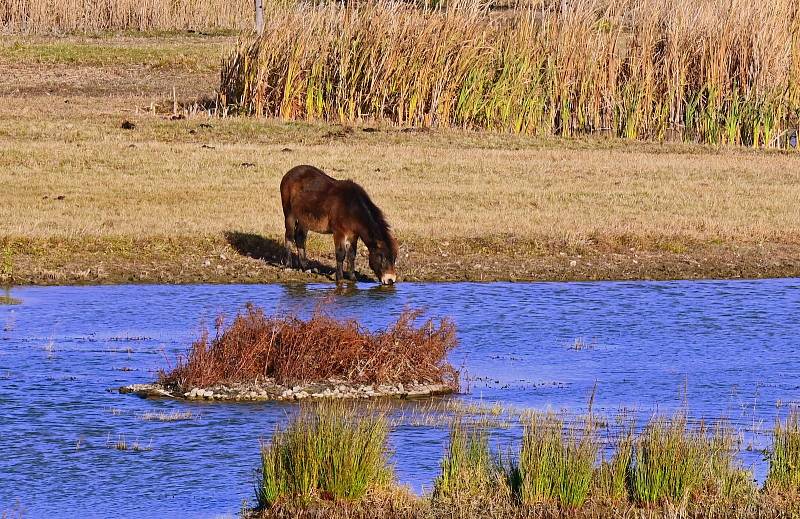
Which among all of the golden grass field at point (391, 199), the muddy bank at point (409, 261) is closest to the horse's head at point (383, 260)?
the muddy bank at point (409, 261)

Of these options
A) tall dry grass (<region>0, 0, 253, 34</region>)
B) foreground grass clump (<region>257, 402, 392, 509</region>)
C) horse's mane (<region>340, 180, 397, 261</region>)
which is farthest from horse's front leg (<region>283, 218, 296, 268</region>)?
tall dry grass (<region>0, 0, 253, 34</region>)

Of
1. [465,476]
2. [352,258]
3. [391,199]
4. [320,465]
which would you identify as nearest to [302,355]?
[320,465]

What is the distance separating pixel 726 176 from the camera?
25.4m

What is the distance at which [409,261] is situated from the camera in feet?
62.6

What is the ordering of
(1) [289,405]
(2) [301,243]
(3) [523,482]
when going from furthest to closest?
(2) [301,243] → (1) [289,405] → (3) [523,482]

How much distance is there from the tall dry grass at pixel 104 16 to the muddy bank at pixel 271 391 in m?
34.1

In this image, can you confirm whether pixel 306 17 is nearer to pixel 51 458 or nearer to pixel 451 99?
pixel 451 99

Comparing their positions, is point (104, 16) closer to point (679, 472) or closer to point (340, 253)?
point (340, 253)

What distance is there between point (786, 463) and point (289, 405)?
4.22 m

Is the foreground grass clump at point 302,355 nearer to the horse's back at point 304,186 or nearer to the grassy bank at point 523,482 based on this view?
the grassy bank at point 523,482

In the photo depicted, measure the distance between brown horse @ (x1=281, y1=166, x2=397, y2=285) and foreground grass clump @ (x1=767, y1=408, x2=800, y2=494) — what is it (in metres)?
8.67

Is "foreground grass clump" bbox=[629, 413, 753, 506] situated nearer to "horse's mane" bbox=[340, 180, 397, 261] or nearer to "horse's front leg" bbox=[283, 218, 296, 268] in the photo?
"horse's mane" bbox=[340, 180, 397, 261]

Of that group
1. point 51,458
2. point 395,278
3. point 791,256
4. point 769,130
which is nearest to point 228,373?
point 51,458

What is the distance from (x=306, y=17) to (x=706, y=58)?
27.1ft
